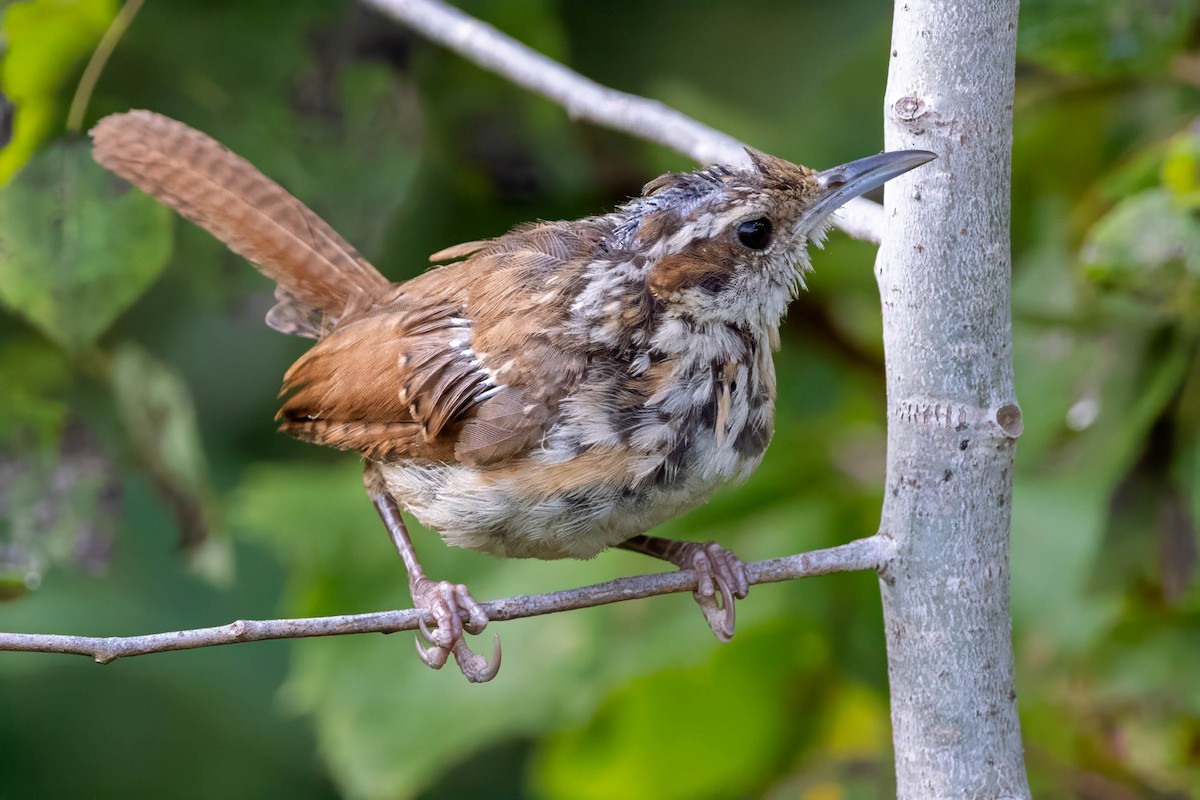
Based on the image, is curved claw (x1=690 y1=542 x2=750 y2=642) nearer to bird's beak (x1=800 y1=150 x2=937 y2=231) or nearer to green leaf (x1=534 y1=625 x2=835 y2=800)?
bird's beak (x1=800 y1=150 x2=937 y2=231)

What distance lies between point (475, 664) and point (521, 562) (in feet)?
2.54

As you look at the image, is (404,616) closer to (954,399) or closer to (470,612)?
(470,612)

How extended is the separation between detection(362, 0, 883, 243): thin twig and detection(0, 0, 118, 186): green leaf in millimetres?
633

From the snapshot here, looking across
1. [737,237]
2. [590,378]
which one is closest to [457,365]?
[590,378]

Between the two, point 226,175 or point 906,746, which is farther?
point 226,175

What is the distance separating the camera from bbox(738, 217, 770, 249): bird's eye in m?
2.02

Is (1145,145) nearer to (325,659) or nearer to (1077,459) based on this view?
(1077,459)

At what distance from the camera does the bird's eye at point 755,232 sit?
2020 mm

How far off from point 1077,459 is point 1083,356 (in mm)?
232

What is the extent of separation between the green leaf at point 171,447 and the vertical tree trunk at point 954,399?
5.77ft

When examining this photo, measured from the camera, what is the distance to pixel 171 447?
2.83 metres

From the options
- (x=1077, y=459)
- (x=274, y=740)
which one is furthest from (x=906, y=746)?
(x=274, y=740)

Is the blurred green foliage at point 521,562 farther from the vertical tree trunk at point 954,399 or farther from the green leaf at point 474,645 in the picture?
the vertical tree trunk at point 954,399

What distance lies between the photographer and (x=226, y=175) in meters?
2.53
